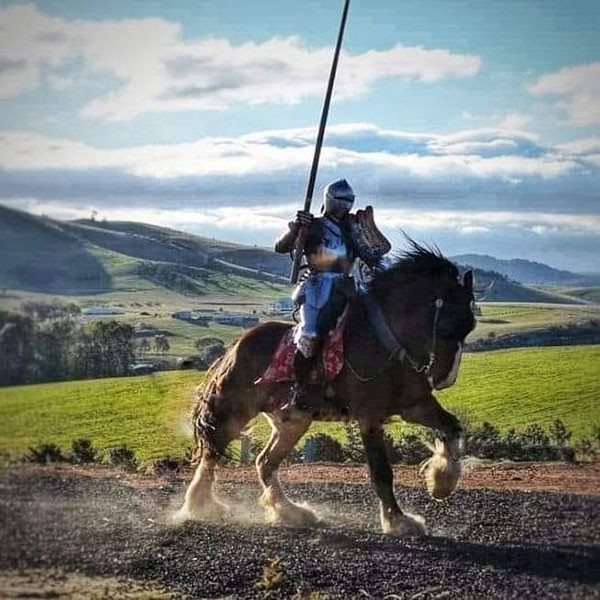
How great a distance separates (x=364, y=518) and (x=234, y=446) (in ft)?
2.52

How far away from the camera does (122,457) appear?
21.3ft

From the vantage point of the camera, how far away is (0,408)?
622cm

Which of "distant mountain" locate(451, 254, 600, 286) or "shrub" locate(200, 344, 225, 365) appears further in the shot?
"shrub" locate(200, 344, 225, 365)

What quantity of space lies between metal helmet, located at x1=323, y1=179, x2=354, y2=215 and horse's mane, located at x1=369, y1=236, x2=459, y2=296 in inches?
14.0

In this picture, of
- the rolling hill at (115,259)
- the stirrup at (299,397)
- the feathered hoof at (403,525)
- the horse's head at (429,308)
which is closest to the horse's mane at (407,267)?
the horse's head at (429,308)

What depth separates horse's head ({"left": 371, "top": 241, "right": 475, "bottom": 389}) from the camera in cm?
613

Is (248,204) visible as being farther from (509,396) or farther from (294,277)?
(509,396)

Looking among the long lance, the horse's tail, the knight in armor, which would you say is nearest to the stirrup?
the knight in armor

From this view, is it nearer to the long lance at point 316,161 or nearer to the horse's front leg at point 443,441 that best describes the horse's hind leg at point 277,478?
the horse's front leg at point 443,441

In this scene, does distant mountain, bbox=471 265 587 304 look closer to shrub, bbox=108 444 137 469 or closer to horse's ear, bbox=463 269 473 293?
horse's ear, bbox=463 269 473 293

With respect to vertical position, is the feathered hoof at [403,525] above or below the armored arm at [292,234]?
Result: below

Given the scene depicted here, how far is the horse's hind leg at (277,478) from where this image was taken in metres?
6.42

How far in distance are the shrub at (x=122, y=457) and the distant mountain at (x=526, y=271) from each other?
1.91 metres

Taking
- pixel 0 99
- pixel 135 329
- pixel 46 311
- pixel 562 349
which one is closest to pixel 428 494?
pixel 562 349
